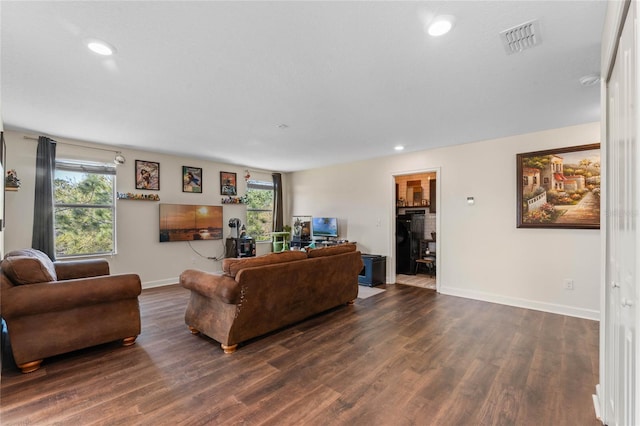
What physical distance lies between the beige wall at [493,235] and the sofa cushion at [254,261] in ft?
9.02

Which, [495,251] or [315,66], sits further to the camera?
[495,251]

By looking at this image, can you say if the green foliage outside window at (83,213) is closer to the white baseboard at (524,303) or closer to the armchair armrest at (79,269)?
the armchair armrest at (79,269)

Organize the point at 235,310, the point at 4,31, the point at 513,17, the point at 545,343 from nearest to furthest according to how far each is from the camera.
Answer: the point at 513,17
the point at 4,31
the point at 235,310
the point at 545,343

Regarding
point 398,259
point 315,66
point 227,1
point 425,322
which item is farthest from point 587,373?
point 398,259

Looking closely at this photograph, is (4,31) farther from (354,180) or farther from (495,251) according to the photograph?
(495,251)

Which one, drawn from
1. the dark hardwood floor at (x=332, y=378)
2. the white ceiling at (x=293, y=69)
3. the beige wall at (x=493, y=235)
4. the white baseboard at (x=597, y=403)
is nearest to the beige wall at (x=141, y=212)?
the white ceiling at (x=293, y=69)

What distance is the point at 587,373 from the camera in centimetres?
231

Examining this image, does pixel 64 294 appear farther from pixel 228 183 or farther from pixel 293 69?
pixel 228 183

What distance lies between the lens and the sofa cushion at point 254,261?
2.74 metres

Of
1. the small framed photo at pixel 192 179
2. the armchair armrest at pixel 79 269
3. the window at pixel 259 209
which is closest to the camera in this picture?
the armchair armrest at pixel 79 269

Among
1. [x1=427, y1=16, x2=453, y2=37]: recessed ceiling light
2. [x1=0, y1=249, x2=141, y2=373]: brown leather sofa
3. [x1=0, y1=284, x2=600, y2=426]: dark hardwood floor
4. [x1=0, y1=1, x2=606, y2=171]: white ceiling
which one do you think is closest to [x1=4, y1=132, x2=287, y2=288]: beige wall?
[x1=0, y1=1, x2=606, y2=171]: white ceiling

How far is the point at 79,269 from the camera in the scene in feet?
11.4

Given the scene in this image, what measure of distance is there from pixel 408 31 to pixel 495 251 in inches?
142

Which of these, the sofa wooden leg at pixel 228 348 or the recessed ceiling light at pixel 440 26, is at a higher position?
the recessed ceiling light at pixel 440 26
